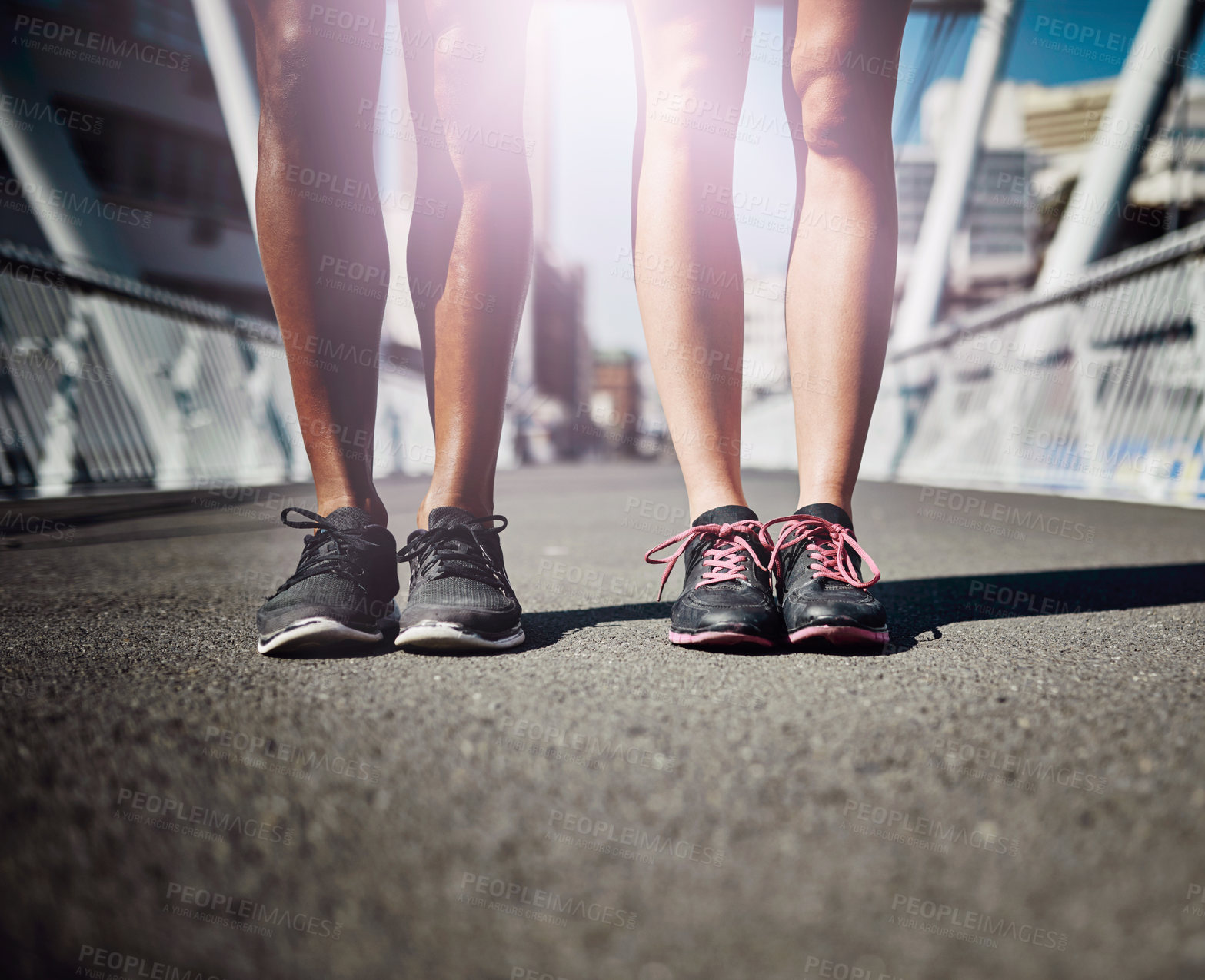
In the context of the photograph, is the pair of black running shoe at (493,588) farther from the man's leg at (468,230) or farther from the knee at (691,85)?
the knee at (691,85)

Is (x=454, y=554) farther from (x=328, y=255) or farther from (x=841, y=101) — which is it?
(x=841, y=101)

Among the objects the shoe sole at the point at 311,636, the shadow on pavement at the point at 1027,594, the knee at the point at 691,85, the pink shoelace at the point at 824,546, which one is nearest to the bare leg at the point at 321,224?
the shoe sole at the point at 311,636

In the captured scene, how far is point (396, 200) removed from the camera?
120ft

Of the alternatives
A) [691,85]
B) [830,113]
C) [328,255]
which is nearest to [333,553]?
[328,255]

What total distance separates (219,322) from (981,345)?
6.77 meters

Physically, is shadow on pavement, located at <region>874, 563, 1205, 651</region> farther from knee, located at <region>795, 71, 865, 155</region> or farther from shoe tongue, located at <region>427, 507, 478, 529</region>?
knee, located at <region>795, 71, 865, 155</region>

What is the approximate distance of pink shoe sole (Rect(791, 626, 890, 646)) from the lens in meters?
1.16

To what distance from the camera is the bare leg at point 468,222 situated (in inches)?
56.9

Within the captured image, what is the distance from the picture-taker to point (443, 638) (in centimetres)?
117

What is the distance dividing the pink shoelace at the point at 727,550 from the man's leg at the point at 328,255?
0.53 m

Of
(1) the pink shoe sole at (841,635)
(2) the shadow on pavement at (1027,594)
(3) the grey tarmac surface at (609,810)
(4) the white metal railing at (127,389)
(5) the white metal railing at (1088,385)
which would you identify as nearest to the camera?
(3) the grey tarmac surface at (609,810)

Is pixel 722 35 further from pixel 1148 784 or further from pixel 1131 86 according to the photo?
pixel 1131 86

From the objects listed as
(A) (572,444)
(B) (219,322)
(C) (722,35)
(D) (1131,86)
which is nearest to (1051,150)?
(A) (572,444)

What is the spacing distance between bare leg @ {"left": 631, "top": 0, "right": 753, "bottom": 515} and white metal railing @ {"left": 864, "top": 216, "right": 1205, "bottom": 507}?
3.76 m
